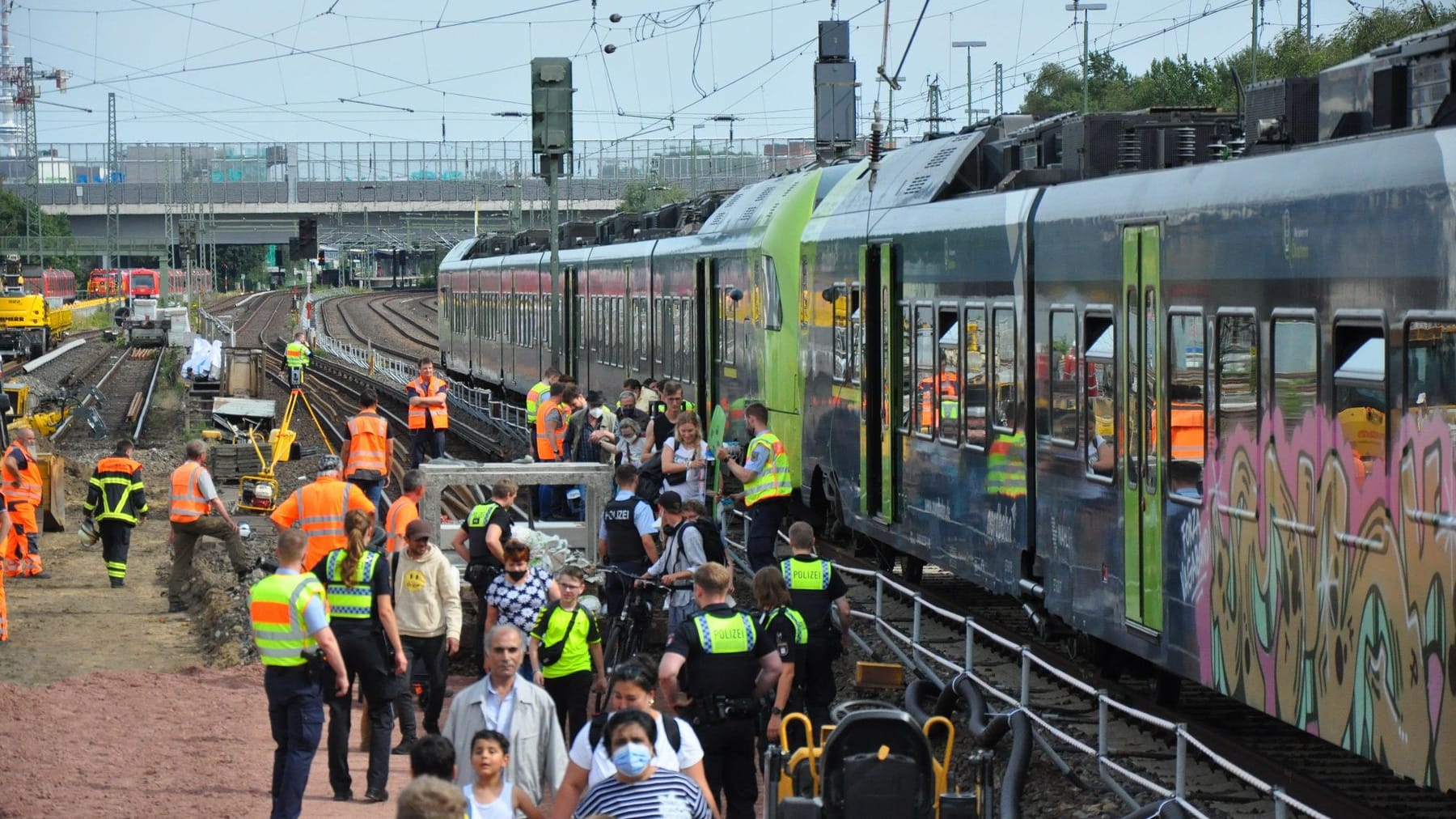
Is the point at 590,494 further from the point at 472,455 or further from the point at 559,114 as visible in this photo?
the point at 472,455

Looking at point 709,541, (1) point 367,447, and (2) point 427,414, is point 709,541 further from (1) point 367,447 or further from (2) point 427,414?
(2) point 427,414

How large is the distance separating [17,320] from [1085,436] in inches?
2424

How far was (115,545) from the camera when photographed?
853 inches

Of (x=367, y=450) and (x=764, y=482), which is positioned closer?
(x=764, y=482)

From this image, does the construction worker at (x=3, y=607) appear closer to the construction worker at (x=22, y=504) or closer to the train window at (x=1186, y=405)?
the construction worker at (x=22, y=504)

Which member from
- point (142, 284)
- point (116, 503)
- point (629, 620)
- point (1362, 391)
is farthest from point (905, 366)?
point (142, 284)

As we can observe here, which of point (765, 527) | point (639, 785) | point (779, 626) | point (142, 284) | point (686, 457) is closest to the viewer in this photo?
point (639, 785)

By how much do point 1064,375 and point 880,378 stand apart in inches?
176

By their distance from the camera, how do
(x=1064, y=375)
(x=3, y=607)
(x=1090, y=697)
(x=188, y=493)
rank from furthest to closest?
(x=188, y=493)
(x=3, y=607)
(x=1090, y=697)
(x=1064, y=375)

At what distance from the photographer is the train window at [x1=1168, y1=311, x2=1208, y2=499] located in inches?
421

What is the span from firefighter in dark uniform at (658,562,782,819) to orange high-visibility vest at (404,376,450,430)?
17.1 m

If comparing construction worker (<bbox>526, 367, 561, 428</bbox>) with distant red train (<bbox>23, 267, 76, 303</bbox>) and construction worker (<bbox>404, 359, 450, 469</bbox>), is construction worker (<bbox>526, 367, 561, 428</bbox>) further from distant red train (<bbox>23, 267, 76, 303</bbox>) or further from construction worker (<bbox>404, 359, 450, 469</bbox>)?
distant red train (<bbox>23, 267, 76, 303</bbox>)

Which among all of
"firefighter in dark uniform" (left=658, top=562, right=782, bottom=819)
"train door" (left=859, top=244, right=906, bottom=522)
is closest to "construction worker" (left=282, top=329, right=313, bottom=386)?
"train door" (left=859, top=244, right=906, bottom=522)

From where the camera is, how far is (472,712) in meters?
8.91
